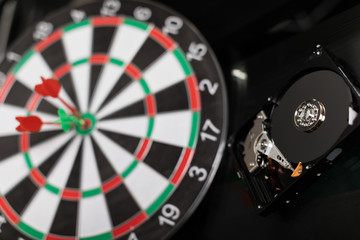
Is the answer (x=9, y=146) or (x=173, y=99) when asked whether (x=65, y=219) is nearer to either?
(x=9, y=146)

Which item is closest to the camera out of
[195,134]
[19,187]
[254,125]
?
[254,125]

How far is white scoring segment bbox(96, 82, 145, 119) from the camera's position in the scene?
1364 mm

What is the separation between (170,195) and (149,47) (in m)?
0.49

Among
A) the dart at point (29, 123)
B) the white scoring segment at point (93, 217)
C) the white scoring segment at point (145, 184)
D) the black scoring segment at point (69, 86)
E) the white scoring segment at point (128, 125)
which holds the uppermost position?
the black scoring segment at point (69, 86)

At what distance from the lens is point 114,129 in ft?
4.48

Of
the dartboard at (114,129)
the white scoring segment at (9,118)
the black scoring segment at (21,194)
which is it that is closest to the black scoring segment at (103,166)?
the dartboard at (114,129)

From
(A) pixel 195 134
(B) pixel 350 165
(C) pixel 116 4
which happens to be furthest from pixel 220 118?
(C) pixel 116 4

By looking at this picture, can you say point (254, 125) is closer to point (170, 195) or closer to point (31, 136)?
point (170, 195)

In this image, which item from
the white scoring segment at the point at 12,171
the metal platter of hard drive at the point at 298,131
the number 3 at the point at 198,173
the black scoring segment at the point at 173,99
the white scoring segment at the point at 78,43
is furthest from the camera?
the white scoring segment at the point at 78,43

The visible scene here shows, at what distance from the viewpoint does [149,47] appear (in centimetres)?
140

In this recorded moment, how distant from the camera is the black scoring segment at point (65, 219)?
4.20 feet

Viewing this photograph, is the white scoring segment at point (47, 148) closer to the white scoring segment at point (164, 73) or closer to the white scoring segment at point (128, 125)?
the white scoring segment at point (128, 125)

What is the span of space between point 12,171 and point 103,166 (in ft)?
1.10

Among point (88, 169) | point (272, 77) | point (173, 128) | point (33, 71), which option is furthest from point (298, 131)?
point (33, 71)
